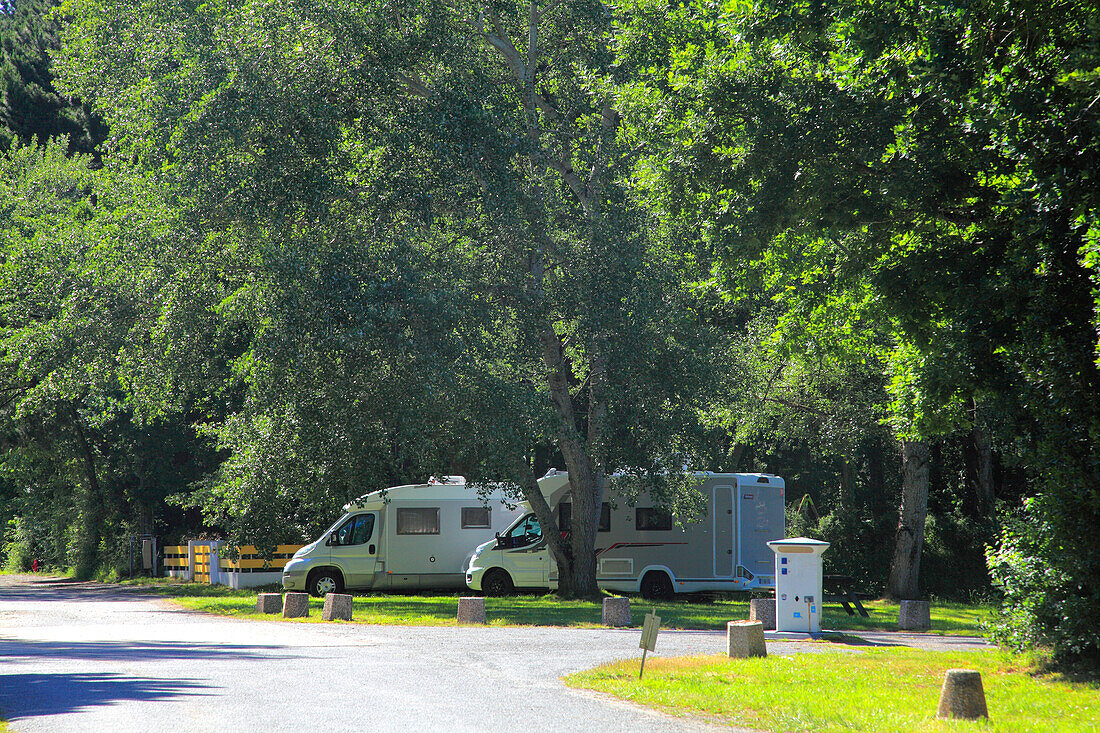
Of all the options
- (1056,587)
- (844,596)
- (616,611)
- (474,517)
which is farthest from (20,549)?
(1056,587)

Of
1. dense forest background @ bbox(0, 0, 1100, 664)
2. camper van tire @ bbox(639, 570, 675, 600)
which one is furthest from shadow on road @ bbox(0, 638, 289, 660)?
camper van tire @ bbox(639, 570, 675, 600)

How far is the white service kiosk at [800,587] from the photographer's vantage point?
15.6 metres

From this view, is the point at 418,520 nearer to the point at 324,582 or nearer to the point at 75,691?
the point at 324,582

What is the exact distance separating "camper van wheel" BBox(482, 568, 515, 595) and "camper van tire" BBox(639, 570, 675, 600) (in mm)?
3094

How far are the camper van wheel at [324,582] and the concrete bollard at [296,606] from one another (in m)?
5.65

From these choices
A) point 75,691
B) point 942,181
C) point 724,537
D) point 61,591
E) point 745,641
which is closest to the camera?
point 75,691

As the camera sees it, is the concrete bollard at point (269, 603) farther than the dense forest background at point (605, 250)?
Yes

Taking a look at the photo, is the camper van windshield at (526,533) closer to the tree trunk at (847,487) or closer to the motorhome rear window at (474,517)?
the motorhome rear window at (474,517)

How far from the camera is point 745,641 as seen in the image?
498 inches

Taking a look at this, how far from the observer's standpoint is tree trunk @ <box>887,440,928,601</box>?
25.0m

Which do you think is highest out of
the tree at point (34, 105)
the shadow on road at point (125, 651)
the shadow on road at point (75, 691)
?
the tree at point (34, 105)

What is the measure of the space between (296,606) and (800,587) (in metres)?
9.03

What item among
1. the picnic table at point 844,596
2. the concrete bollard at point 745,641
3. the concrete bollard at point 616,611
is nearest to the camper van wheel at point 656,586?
the picnic table at point 844,596

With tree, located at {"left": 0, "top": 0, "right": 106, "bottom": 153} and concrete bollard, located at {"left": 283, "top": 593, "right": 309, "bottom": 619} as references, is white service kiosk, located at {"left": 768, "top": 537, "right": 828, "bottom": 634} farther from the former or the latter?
tree, located at {"left": 0, "top": 0, "right": 106, "bottom": 153}
